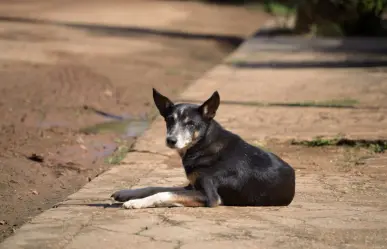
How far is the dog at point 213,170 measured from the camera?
6.81m

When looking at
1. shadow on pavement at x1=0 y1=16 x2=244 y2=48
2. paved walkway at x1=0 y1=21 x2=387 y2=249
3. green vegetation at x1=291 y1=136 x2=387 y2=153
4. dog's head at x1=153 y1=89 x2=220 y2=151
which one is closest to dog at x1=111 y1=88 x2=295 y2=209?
dog's head at x1=153 y1=89 x2=220 y2=151

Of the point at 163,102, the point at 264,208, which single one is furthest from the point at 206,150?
the point at 264,208

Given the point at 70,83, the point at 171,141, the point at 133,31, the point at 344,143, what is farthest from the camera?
the point at 133,31

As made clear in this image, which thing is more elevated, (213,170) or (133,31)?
(213,170)

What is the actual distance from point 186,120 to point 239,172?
0.55 meters

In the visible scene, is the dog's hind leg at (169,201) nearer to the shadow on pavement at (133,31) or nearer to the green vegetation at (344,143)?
the green vegetation at (344,143)

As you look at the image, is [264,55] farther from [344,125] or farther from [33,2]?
[33,2]

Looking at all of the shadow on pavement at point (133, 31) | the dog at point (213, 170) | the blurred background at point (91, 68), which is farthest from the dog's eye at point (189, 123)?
the shadow on pavement at point (133, 31)

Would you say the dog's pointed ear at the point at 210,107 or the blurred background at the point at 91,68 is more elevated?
the dog's pointed ear at the point at 210,107

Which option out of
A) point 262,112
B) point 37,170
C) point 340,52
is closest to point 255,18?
point 340,52

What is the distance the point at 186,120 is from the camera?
691 cm

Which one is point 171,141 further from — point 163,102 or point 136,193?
point 136,193

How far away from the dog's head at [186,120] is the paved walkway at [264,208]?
52cm

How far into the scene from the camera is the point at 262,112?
38.3 feet
